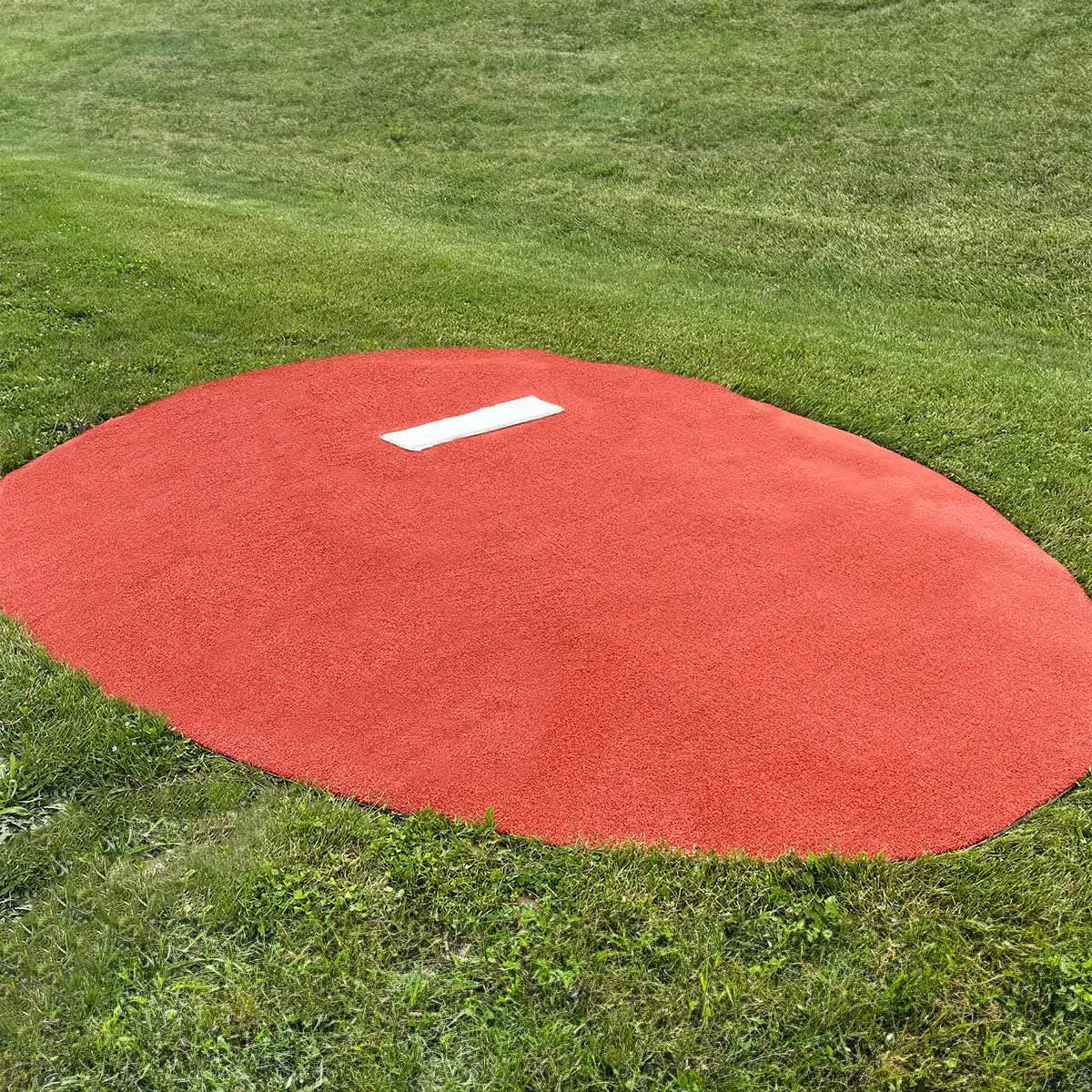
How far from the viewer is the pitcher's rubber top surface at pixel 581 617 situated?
3535 millimetres

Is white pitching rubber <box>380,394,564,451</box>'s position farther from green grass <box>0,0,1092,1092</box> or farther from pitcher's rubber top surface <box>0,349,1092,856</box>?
green grass <box>0,0,1092,1092</box>

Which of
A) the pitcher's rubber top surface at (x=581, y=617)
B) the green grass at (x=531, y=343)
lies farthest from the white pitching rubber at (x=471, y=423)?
the green grass at (x=531, y=343)

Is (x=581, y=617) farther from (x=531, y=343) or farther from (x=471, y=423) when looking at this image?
(x=531, y=343)

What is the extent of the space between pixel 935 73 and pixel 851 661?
11.2m

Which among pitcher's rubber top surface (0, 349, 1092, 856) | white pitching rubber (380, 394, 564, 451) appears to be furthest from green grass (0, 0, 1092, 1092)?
white pitching rubber (380, 394, 564, 451)

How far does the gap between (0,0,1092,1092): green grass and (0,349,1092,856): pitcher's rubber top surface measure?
214 millimetres

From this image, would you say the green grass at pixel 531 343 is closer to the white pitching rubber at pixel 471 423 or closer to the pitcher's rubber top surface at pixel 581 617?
the pitcher's rubber top surface at pixel 581 617

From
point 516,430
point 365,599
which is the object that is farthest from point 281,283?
point 365,599

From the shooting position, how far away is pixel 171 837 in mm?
3275

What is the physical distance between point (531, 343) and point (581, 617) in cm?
365

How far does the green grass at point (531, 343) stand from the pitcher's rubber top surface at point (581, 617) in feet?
0.70

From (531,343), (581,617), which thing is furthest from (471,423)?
(581,617)

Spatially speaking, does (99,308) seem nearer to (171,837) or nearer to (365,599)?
(365,599)

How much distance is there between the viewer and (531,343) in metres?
7.53
